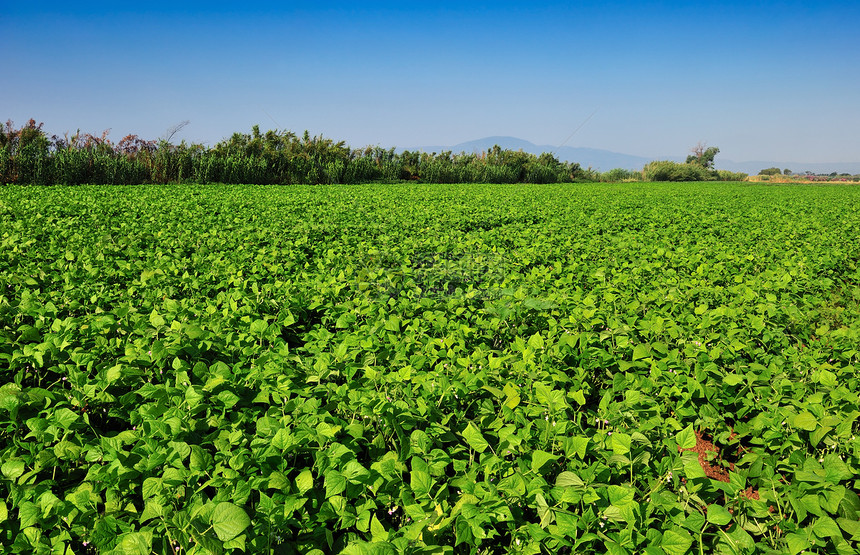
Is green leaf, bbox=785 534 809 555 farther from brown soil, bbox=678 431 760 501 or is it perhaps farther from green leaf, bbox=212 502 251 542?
green leaf, bbox=212 502 251 542

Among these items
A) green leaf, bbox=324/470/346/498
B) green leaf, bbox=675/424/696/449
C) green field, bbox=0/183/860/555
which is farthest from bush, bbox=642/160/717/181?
green leaf, bbox=324/470/346/498

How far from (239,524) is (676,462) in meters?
1.78

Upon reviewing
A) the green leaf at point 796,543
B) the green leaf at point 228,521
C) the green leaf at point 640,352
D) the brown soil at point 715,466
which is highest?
the green leaf at point 640,352

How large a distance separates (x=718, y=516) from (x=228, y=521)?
1.77m

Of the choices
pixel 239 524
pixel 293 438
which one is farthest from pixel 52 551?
pixel 293 438

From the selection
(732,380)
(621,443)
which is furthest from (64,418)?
(732,380)

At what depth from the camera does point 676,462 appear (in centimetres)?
195

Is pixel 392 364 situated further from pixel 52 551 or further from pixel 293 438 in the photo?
pixel 52 551

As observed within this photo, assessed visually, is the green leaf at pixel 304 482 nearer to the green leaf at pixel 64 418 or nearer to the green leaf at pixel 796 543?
the green leaf at pixel 64 418

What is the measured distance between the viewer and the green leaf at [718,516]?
1.65 meters

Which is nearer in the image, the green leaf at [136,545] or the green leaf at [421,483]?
the green leaf at [136,545]

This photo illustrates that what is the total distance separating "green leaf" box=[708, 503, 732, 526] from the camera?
1654 millimetres

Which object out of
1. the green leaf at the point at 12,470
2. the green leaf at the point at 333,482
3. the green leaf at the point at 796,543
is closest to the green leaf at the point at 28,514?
the green leaf at the point at 12,470

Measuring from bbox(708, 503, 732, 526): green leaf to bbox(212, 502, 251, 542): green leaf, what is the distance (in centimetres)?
168
